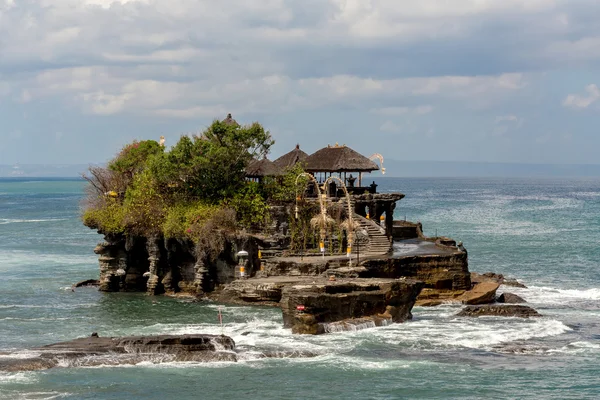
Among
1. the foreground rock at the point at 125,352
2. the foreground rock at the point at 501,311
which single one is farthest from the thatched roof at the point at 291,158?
the foreground rock at the point at 125,352

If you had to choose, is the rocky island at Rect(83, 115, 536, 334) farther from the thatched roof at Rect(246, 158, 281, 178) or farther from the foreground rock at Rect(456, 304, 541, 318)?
the foreground rock at Rect(456, 304, 541, 318)

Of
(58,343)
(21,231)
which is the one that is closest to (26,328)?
(58,343)

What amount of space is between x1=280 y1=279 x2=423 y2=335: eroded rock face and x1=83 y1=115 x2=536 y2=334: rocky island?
3.80 meters

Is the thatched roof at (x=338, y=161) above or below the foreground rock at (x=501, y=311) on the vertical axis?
above

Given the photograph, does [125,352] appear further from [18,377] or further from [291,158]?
[291,158]

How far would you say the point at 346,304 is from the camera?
50219 millimetres

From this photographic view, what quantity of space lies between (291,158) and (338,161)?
168 inches

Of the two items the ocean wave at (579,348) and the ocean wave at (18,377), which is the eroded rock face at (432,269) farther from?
the ocean wave at (18,377)

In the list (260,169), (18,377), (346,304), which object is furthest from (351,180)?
(18,377)

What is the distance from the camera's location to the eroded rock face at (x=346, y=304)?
48.7m

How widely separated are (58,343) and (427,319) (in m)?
19.1

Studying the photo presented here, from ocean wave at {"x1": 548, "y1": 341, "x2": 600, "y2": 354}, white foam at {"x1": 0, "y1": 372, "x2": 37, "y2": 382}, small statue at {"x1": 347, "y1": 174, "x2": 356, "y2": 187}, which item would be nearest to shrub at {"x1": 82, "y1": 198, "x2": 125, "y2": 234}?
small statue at {"x1": 347, "y1": 174, "x2": 356, "y2": 187}

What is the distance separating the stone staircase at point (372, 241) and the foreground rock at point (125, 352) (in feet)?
58.4

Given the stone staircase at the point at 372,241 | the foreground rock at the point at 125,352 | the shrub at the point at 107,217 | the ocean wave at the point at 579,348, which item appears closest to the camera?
the foreground rock at the point at 125,352
